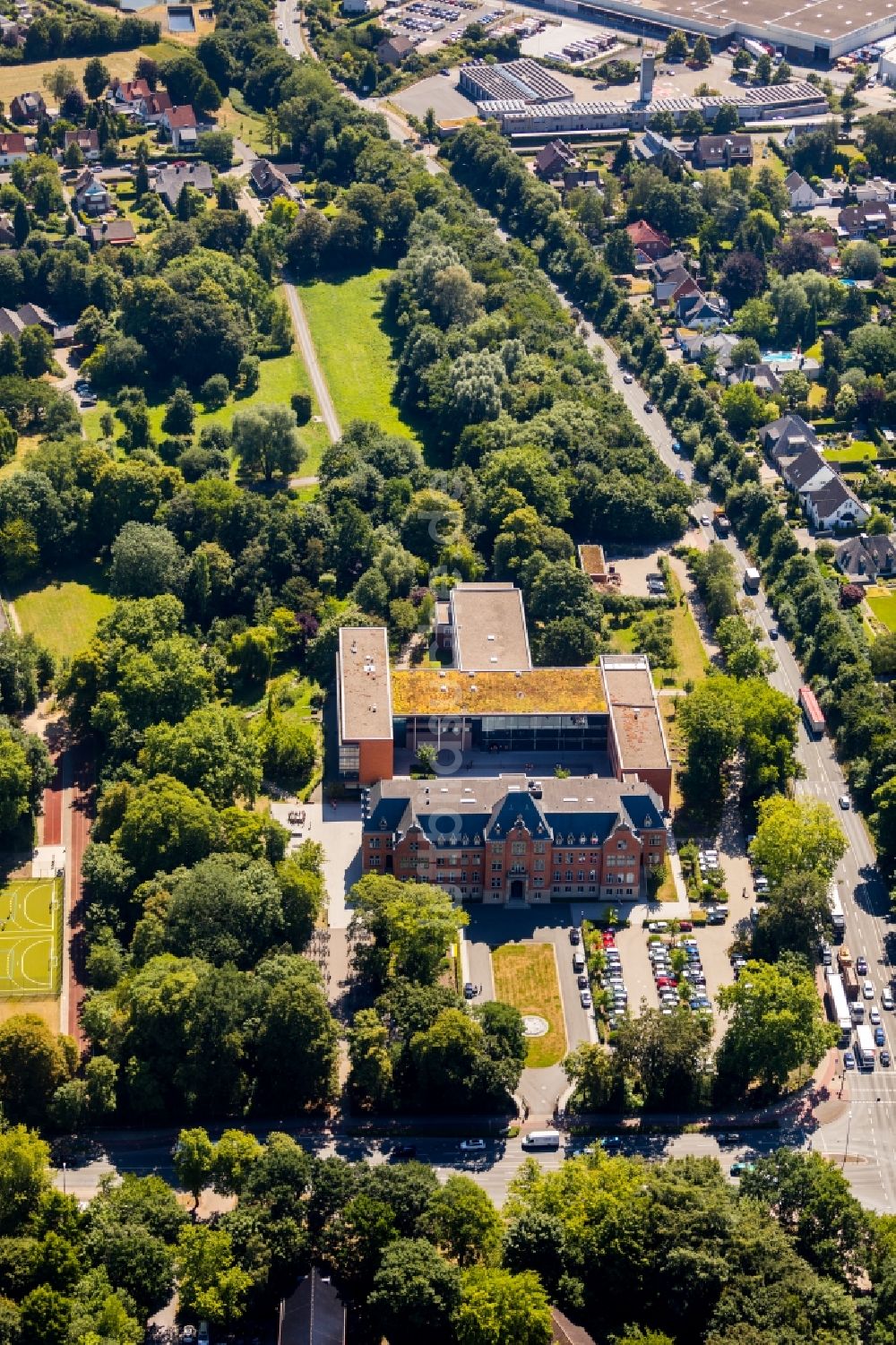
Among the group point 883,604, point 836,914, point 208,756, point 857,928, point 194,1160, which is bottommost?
point 857,928

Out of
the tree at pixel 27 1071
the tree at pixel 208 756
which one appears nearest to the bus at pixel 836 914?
the tree at pixel 208 756

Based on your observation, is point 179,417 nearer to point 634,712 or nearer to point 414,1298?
point 634,712

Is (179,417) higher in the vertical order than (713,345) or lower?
lower

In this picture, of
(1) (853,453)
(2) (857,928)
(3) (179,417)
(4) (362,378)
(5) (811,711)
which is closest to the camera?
(2) (857,928)

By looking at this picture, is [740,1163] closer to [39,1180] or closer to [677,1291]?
[677,1291]

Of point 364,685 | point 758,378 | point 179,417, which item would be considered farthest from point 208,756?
point 758,378

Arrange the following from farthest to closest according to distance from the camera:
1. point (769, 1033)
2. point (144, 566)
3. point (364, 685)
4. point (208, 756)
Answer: point (144, 566) < point (364, 685) < point (208, 756) < point (769, 1033)

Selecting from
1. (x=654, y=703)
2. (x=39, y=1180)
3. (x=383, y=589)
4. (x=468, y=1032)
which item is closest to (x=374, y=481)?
(x=383, y=589)
